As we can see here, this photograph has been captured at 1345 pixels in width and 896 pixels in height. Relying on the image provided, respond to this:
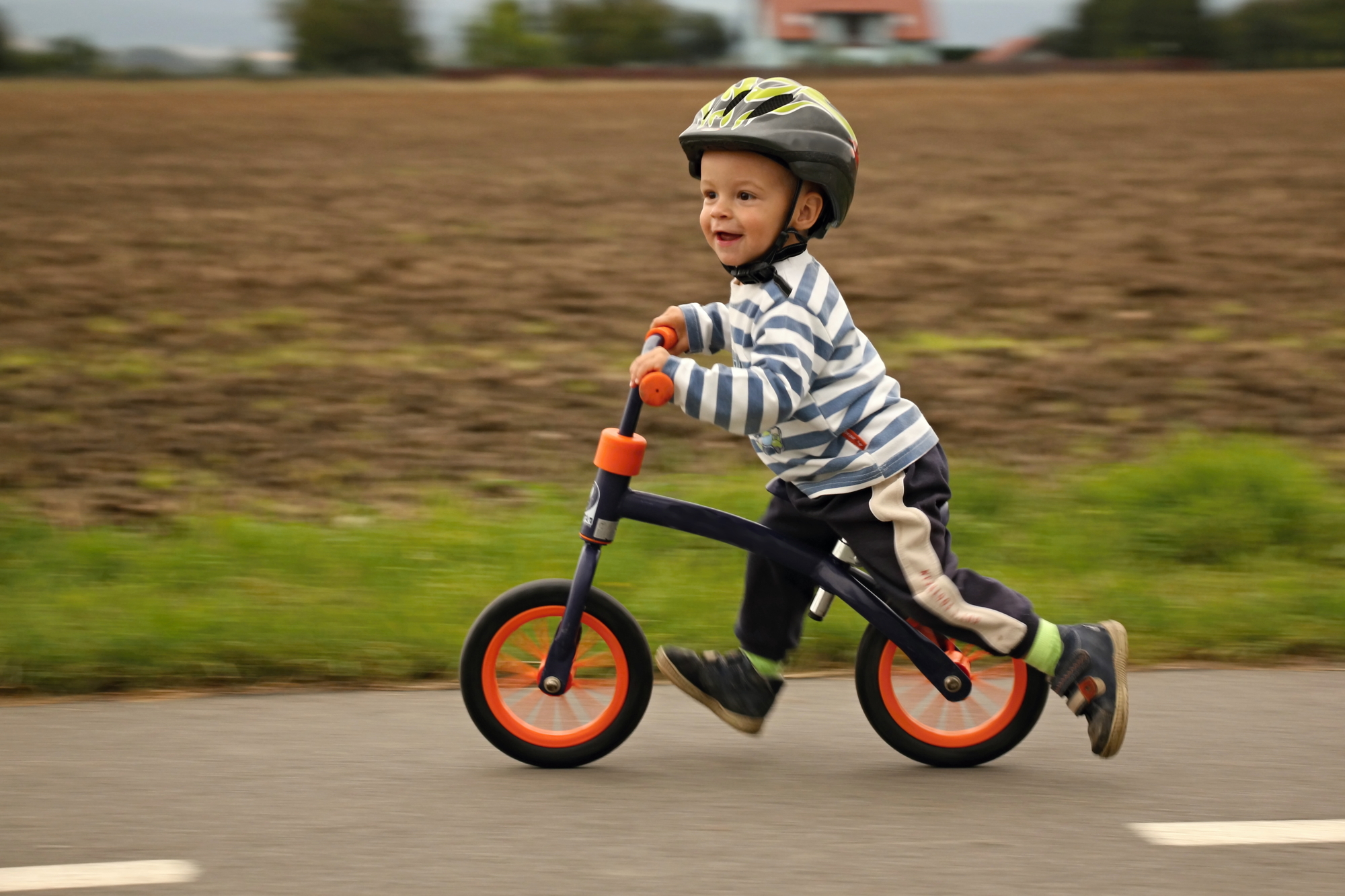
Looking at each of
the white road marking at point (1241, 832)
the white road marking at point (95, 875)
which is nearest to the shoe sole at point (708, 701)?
the white road marking at point (1241, 832)

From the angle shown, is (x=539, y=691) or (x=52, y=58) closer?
(x=539, y=691)

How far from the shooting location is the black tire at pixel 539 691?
3686mm

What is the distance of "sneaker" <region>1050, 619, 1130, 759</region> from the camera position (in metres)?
3.63

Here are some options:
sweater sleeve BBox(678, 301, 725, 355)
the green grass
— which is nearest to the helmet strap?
sweater sleeve BBox(678, 301, 725, 355)

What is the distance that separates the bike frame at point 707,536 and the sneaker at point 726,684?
0.30m

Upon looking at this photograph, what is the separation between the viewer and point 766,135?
3408mm

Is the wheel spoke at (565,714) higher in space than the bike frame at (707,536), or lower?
lower

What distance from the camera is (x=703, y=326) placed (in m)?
3.77

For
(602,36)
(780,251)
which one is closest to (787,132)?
(780,251)

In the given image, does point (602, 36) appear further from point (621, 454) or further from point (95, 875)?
point (95, 875)

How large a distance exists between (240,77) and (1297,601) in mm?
36820

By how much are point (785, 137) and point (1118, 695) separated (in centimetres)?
156

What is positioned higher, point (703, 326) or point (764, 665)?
point (703, 326)

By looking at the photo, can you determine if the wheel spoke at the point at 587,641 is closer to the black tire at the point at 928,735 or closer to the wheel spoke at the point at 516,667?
the wheel spoke at the point at 516,667
